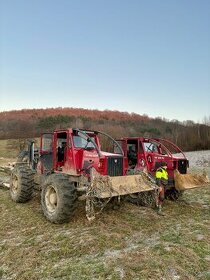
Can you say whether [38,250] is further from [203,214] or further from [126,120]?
[126,120]

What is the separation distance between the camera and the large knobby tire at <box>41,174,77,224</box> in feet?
30.1

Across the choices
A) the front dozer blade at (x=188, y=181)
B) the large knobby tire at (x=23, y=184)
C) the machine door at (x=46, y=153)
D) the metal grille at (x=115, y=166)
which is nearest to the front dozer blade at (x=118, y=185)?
the metal grille at (x=115, y=166)

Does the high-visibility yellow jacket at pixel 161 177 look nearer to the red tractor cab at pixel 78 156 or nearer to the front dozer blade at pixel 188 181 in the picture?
the front dozer blade at pixel 188 181

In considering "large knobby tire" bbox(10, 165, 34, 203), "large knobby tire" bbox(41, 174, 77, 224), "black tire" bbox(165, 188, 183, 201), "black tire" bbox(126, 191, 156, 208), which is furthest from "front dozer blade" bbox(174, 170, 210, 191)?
"large knobby tire" bbox(10, 165, 34, 203)

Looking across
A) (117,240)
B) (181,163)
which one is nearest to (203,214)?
(181,163)

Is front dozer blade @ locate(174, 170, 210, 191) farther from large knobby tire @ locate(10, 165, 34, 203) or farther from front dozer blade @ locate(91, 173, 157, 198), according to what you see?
large knobby tire @ locate(10, 165, 34, 203)

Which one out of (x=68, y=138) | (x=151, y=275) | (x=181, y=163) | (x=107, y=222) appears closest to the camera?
(x=151, y=275)

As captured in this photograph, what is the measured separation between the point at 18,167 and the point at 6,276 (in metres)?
5.92

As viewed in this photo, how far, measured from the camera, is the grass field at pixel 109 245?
6352 mm

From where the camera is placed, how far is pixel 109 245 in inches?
297

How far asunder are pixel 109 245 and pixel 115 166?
3.04 meters

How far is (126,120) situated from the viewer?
9581 centimetres

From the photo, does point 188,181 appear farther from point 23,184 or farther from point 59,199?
point 23,184

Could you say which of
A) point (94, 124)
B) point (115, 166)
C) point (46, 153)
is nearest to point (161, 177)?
point (115, 166)
